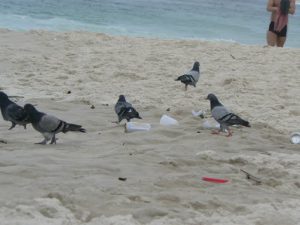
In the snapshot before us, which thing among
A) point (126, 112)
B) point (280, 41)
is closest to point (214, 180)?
point (126, 112)

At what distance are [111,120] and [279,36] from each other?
7.41 m

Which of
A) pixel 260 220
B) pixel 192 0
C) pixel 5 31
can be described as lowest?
pixel 260 220

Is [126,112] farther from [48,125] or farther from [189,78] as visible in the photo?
[189,78]

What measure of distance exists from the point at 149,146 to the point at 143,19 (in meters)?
21.5

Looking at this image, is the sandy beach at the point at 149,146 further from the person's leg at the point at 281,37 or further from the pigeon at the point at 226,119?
the person's leg at the point at 281,37

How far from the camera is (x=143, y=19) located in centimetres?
2633

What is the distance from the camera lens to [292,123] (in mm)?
6840

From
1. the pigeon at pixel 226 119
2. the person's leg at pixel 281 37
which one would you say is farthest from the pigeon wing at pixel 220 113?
the person's leg at pixel 281 37

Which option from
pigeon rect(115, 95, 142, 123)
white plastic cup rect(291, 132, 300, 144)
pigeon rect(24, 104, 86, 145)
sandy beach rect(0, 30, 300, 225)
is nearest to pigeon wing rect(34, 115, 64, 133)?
pigeon rect(24, 104, 86, 145)

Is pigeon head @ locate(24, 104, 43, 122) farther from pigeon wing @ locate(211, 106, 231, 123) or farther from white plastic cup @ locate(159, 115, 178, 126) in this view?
pigeon wing @ locate(211, 106, 231, 123)

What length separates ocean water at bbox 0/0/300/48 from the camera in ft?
70.7

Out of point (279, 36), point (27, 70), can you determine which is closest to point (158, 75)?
point (27, 70)

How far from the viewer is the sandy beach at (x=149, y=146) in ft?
11.5

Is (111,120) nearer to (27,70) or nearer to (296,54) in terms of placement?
(27,70)
